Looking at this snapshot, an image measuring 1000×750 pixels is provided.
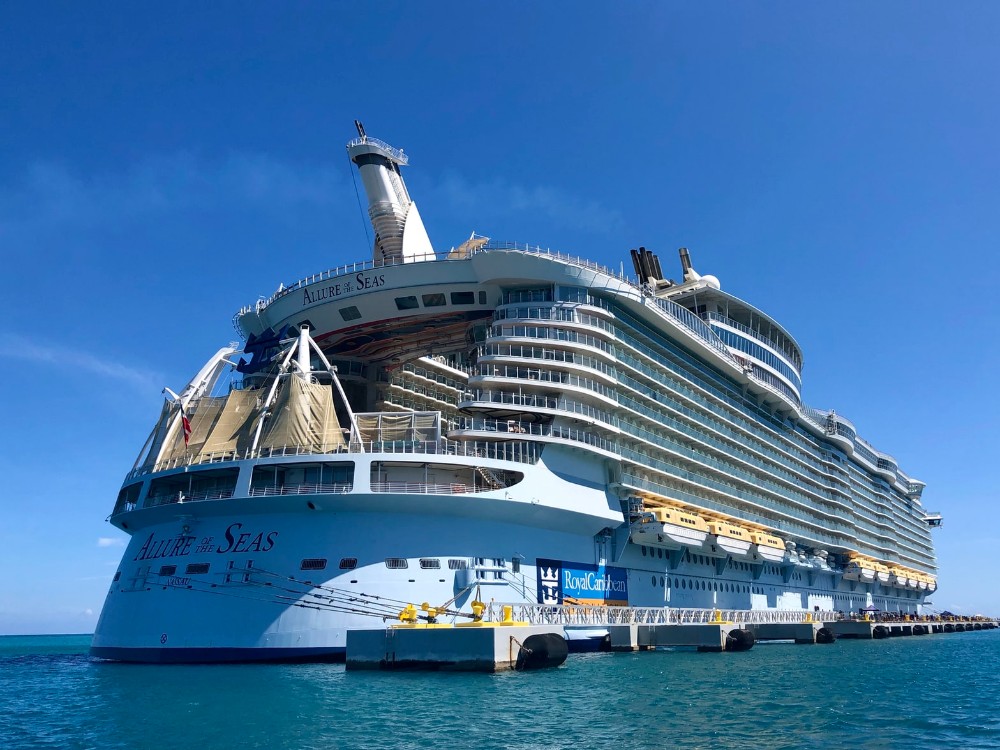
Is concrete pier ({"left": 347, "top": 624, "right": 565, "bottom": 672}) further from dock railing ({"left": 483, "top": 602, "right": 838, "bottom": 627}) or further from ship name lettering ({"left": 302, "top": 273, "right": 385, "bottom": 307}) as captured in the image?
ship name lettering ({"left": 302, "top": 273, "right": 385, "bottom": 307})

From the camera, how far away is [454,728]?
19.6 m

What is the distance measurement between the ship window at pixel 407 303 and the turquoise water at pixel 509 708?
71.7ft

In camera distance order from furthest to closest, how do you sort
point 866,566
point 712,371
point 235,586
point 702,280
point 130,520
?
point 866,566 < point 702,280 < point 712,371 < point 130,520 < point 235,586

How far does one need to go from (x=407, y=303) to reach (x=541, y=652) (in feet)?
78.2

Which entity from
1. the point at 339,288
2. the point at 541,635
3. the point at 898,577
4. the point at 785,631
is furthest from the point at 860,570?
the point at 541,635

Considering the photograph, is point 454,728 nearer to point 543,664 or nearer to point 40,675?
point 543,664

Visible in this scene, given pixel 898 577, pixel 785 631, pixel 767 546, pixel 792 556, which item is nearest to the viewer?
pixel 785 631

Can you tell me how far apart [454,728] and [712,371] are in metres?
48.4

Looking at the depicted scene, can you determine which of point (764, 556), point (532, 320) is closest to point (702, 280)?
point (764, 556)

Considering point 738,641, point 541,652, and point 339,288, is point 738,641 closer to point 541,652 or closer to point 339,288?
point 541,652

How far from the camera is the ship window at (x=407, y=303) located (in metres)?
48.7

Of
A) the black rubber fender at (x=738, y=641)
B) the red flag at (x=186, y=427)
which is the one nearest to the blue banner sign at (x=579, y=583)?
the black rubber fender at (x=738, y=641)

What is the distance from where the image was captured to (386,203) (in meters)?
53.8

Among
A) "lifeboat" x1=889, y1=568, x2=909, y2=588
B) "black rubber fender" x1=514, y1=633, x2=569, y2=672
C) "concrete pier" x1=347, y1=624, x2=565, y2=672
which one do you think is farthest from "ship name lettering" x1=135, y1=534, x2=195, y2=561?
"lifeboat" x1=889, y1=568, x2=909, y2=588
